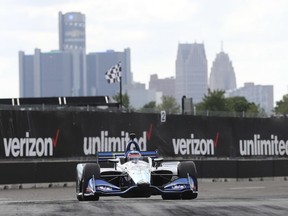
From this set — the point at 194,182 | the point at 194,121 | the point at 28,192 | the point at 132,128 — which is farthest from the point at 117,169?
the point at 194,121

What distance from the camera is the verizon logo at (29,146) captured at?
29.2 m

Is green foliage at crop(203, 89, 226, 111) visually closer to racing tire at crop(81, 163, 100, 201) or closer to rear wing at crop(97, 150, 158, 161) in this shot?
rear wing at crop(97, 150, 158, 161)

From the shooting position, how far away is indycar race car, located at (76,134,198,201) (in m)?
17.9

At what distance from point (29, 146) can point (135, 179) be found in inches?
492

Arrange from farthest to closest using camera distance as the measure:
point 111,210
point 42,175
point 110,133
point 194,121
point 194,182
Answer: point 194,121 < point 110,133 < point 42,175 < point 194,182 < point 111,210

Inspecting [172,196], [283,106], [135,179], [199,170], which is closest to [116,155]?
[172,196]

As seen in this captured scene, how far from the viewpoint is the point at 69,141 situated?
102 ft

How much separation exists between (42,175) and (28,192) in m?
2.94

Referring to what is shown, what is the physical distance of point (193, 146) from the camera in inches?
1352

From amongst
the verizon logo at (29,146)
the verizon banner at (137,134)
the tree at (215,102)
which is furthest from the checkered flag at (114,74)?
the tree at (215,102)

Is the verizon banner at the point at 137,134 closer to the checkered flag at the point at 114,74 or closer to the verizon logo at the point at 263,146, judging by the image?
the verizon logo at the point at 263,146

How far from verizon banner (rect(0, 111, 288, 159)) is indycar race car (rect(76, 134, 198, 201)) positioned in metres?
10.6

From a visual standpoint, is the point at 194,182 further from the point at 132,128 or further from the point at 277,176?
the point at 277,176

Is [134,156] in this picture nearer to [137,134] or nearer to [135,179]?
Result: [135,179]
